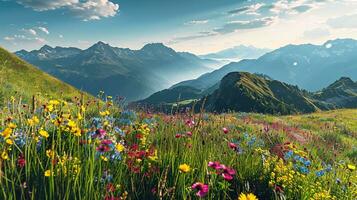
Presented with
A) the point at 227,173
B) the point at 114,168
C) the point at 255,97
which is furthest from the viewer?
the point at 255,97

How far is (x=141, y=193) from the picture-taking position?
15.7 feet

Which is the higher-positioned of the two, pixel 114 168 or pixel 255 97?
pixel 114 168

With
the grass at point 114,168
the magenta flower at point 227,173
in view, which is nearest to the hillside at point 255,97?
the grass at point 114,168

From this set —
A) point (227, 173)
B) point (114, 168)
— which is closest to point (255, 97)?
point (114, 168)

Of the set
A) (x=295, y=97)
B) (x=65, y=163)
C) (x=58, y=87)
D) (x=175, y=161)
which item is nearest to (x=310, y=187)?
(x=175, y=161)

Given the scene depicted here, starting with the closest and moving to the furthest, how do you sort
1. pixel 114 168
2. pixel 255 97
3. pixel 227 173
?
pixel 227 173 → pixel 114 168 → pixel 255 97

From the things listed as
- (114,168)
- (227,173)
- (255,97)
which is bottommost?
(255,97)

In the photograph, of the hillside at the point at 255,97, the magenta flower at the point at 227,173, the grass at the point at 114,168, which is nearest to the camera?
the magenta flower at the point at 227,173

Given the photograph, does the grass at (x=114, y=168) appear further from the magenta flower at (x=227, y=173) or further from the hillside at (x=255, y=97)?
the hillside at (x=255, y=97)

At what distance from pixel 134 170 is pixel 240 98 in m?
156

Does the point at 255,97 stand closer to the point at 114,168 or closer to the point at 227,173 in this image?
the point at 114,168

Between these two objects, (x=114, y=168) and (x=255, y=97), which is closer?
(x=114, y=168)

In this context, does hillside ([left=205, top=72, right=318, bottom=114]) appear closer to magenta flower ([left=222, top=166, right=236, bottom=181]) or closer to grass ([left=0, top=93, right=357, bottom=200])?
grass ([left=0, top=93, right=357, bottom=200])

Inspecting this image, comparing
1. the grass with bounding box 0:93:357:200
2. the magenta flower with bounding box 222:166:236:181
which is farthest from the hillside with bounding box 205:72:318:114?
the magenta flower with bounding box 222:166:236:181
